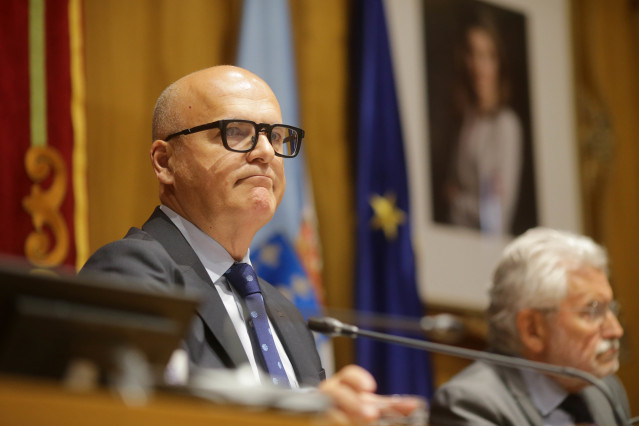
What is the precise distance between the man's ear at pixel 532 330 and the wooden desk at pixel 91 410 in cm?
234

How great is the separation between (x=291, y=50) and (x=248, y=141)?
239 centimetres

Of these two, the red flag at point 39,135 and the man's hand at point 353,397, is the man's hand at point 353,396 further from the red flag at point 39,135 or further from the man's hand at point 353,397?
the red flag at point 39,135

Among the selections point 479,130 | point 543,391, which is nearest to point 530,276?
point 543,391

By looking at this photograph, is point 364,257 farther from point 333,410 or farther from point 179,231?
point 333,410

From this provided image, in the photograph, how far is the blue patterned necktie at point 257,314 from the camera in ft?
8.52

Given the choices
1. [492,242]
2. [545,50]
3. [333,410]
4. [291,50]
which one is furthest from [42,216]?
[545,50]

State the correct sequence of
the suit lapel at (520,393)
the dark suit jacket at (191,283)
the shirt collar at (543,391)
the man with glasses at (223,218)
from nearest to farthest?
1. the dark suit jacket at (191,283)
2. the man with glasses at (223,218)
3. the suit lapel at (520,393)
4. the shirt collar at (543,391)

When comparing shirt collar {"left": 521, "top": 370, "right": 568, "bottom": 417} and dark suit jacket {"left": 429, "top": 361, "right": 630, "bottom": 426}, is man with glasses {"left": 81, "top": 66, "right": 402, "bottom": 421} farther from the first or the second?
shirt collar {"left": 521, "top": 370, "right": 568, "bottom": 417}

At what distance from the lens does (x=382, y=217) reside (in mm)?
5598

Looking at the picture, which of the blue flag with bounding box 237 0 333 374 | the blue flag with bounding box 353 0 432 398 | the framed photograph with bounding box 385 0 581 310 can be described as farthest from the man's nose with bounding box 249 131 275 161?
the framed photograph with bounding box 385 0 581 310

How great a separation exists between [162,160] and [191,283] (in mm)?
612

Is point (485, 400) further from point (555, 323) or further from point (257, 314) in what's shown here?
point (257, 314)

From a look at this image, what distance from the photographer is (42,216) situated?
13.4 feet

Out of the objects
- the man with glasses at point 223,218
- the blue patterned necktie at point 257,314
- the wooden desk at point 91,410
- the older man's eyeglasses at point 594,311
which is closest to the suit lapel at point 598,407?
the older man's eyeglasses at point 594,311
